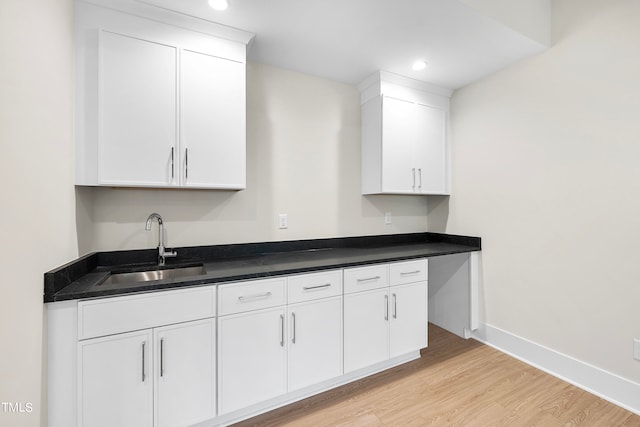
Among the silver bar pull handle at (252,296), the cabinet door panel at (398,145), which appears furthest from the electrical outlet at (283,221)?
the cabinet door panel at (398,145)

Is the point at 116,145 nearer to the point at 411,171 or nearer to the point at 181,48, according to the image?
the point at 181,48

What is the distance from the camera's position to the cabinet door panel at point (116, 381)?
50.9 inches

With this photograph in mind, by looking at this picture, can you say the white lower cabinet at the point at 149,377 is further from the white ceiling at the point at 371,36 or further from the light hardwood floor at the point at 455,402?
the white ceiling at the point at 371,36

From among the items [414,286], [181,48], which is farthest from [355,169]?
[181,48]

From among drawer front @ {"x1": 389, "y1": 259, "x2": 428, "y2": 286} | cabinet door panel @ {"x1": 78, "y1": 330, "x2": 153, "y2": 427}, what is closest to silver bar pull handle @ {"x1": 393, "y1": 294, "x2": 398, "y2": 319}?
drawer front @ {"x1": 389, "y1": 259, "x2": 428, "y2": 286}

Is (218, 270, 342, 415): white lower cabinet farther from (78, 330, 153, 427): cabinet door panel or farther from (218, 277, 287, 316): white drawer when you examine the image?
(78, 330, 153, 427): cabinet door panel

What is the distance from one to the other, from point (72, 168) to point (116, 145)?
0.25 m

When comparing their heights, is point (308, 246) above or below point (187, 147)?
below

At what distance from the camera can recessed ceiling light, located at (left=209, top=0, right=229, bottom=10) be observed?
1.60 meters

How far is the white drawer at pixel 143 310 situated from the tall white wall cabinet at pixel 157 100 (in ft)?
2.18

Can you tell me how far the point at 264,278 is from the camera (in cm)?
168

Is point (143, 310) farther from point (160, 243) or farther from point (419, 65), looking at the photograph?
point (419, 65)

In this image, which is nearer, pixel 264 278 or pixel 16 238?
pixel 16 238

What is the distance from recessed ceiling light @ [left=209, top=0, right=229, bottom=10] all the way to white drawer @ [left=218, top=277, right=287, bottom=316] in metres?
1.61
